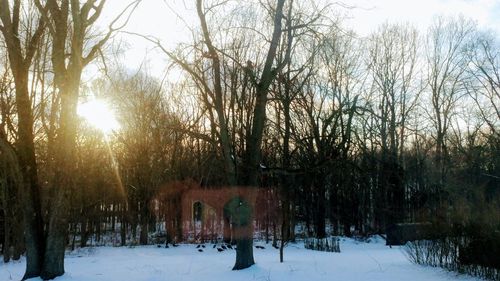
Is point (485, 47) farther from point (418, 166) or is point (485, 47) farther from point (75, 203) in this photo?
point (75, 203)

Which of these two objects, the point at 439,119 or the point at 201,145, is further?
the point at 439,119

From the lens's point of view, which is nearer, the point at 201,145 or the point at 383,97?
the point at 201,145

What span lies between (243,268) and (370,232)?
20040 millimetres

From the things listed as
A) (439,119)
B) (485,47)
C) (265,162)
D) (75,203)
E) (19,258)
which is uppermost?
(485,47)

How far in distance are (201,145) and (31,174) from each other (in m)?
21.4

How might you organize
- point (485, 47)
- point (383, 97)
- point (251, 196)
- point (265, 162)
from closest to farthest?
point (251, 196), point (265, 162), point (485, 47), point (383, 97)

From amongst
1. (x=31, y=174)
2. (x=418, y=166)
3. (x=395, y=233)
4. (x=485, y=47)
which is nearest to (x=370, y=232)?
(x=418, y=166)

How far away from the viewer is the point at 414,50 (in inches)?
1437

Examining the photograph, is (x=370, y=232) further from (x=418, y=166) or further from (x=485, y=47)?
(x=485, y=47)

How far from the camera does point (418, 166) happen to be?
32.1m

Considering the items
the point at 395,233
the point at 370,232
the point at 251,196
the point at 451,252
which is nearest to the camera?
the point at 451,252

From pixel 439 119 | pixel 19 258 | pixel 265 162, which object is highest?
pixel 439 119

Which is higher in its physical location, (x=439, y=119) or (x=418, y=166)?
(x=439, y=119)

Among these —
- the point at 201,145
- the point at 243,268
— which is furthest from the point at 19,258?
the point at 201,145
